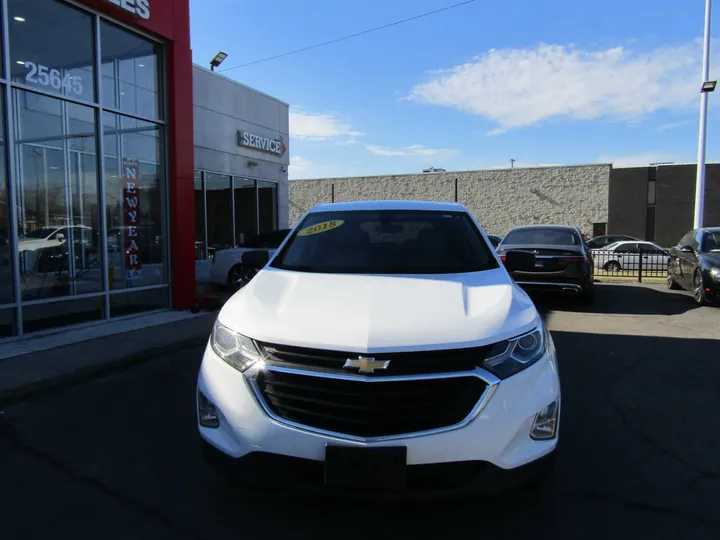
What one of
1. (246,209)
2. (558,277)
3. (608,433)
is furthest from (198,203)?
(608,433)

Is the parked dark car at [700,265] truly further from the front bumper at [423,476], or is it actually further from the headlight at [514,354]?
the front bumper at [423,476]

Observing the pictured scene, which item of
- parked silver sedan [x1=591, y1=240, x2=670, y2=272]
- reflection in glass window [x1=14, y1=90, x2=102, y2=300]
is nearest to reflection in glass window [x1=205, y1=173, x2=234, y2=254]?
reflection in glass window [x1=14, y1=90, x2=102, y2=300]

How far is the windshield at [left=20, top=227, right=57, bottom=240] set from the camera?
7418 millimetres

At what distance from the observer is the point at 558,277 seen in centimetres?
938

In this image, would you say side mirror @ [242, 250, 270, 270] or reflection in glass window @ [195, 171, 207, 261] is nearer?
side mirror @ [242, 250, 270, 270]

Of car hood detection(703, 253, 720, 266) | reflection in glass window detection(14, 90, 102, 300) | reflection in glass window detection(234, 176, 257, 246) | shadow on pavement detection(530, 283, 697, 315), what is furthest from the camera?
reflection in glass window detection(234, 176, 257, 246)

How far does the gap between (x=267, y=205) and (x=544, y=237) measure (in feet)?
28.7

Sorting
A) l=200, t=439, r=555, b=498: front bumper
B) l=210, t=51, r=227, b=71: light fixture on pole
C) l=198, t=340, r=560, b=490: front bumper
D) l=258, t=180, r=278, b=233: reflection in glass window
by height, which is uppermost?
l=210, t=51, r=227, b=71: light fixture on pole

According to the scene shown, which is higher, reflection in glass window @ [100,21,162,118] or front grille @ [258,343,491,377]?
reflection in glass window @ [100,21,162,118]

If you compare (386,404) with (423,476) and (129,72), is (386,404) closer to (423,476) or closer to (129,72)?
(423,476)

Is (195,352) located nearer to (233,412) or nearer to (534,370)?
(233,412)

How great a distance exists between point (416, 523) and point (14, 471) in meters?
2.63

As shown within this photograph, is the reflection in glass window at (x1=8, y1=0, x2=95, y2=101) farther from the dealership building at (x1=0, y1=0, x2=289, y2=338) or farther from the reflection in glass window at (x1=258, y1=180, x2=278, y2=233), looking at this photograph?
the reflection in glass window at (x1=258, y1=180, x2=278, y2=233)

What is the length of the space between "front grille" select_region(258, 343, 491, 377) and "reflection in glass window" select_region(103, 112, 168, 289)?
6970 mm
